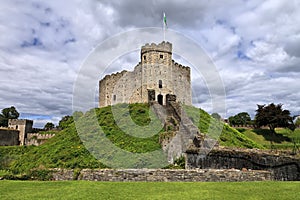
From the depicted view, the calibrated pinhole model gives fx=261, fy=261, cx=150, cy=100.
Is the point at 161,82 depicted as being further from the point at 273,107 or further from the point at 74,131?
the point at 273,107

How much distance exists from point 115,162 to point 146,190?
10329 millimetres

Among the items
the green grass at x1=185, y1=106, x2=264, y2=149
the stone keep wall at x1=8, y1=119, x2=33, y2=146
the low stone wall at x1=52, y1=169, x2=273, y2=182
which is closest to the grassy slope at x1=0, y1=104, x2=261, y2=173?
the green grass at x1=185, y1=106, x2=264, y2=149

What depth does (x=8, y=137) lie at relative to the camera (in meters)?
50.4

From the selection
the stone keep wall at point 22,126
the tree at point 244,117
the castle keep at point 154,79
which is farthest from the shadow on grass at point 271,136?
the stone keep wall at point 22,126

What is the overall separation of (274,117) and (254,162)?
40200mm

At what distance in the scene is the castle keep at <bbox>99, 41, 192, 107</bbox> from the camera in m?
36.4

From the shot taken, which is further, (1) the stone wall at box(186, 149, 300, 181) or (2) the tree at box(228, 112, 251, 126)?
(2) the tree at box(228, 112, 251, 126)

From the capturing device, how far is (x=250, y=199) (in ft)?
28.1

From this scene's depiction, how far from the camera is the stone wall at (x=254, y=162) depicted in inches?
564

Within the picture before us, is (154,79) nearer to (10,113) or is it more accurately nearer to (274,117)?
(274,117)

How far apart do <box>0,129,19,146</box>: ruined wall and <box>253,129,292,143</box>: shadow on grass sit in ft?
162

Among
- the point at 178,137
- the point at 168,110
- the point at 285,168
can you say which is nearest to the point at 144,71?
the point at 168,110

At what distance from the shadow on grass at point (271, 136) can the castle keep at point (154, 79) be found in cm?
1993

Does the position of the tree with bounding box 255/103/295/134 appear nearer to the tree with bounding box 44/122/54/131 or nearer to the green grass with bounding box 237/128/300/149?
the green grass with bounding box 237/128/300/149
